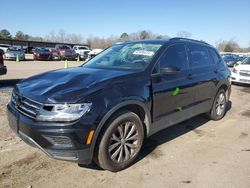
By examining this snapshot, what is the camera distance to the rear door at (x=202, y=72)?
5355mm

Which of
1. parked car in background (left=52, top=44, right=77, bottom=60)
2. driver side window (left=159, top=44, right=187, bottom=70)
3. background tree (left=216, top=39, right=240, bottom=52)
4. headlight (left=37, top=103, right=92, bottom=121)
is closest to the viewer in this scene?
headlight (left=37, top=103, right=92, bottom=121)

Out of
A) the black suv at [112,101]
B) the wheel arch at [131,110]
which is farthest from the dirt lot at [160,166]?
the wheel arch at [131,110]

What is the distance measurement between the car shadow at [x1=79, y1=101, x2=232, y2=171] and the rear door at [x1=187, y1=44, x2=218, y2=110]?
1.87 feet

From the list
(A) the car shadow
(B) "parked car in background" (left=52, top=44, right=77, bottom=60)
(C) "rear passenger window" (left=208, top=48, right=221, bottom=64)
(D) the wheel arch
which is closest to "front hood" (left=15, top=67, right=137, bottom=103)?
(D) the wheel arch

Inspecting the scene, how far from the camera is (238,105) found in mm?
8750

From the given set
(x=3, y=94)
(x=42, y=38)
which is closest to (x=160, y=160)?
(x=3, y=94)

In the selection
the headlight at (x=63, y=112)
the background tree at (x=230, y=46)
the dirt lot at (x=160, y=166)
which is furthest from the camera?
the background tree at (x=230, y=46)

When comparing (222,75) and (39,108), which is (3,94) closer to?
(39,108)

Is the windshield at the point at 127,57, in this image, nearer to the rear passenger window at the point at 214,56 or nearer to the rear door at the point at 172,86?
the rear door at the point at 172,86

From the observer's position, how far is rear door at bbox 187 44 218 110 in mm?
5355

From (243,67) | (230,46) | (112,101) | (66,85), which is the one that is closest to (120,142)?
(112,101)

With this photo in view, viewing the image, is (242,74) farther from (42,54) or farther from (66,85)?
(42,54)

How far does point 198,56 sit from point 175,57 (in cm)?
98

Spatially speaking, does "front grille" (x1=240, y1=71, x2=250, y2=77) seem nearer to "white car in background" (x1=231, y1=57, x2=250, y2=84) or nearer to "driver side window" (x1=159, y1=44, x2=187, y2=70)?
"white car in background" (x1=231, y1=57, x2=250, y2=84)
